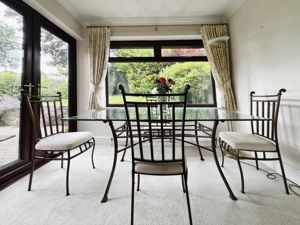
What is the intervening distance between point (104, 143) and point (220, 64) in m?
2.74

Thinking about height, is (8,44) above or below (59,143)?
above

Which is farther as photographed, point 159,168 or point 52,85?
point 52,85

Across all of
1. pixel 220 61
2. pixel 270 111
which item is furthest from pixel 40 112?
pixel 220 61

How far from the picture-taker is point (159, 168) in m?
1.19

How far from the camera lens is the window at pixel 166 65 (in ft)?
11.2

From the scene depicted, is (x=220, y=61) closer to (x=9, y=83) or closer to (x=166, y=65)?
(x=166, y=65)

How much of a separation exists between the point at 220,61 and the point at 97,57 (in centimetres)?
237

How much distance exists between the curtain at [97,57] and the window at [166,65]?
26 cm

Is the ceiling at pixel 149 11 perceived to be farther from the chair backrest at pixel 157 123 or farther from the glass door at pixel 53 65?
the chair backrest at pixel 157 123

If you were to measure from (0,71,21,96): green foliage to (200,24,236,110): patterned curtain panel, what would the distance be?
3064 mm

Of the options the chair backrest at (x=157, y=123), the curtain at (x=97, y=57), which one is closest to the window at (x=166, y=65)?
the curtain at (x=97, y=57)

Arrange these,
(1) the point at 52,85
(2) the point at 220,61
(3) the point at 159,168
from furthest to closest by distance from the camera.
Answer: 1. (2) the point at 220,61
2. (1) the point at 52,85
3. (3) the point at 159,168

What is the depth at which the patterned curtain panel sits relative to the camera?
121 inches

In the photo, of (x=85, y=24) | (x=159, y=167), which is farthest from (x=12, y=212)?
(x=85, y=24)
